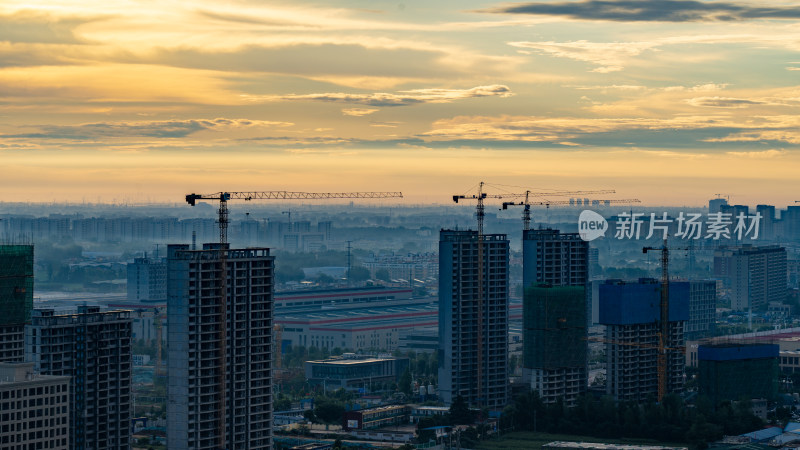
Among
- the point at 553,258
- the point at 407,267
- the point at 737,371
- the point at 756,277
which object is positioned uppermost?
the point at 553,258

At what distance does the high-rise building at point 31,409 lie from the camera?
117 feet

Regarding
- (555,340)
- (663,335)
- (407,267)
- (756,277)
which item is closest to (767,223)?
(407,267)

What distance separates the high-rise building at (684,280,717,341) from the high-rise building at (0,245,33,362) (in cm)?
5856

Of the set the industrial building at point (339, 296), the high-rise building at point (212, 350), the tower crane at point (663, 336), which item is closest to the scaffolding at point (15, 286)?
the high-rise building at point (212, 350)

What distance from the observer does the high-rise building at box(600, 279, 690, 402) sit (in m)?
60.8

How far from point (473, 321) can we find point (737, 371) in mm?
11923

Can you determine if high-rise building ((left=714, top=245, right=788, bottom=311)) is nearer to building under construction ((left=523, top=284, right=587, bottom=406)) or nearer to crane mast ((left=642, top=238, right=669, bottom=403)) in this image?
crane mast ((left=642, top=238, right=669, bottom=403))

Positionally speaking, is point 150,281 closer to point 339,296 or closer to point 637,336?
point 339,296

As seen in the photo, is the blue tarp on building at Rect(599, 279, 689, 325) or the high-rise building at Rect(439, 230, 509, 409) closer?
the blue tarp on building at Rect(599, 279, 689, 325)

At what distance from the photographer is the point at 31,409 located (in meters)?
36.2

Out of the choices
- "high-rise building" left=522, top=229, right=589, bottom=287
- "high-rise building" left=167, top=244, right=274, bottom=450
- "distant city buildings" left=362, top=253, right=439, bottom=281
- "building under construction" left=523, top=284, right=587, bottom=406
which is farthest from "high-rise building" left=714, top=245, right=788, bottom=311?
"high-rise building" left=167, top=244, right=274, bottom=450

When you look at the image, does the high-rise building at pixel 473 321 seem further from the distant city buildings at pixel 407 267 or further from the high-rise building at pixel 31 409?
the distant city buildings at pixel 407 267

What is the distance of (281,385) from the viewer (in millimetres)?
71312

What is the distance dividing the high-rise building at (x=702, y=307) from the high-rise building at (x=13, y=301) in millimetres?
58557
